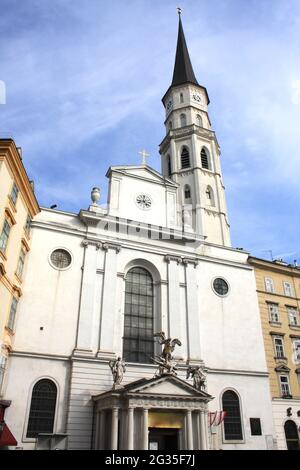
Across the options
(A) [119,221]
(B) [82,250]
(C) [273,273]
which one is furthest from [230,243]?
(B) [82,250]

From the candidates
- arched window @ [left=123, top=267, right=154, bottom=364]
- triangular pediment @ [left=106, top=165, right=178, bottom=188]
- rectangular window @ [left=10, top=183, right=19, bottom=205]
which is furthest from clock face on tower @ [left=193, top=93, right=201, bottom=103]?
rectangular window @ [left=10, top=183, right=19, bottom=205]

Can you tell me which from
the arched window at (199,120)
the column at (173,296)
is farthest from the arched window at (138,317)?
the arched window at (199,120)

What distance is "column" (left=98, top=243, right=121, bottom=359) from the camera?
74.5 feet

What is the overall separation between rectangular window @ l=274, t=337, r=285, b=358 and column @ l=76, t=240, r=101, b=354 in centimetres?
1398

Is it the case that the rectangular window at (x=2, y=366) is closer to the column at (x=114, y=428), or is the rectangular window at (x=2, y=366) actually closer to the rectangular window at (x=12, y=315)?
the rectangular window at (x=12, y=315)

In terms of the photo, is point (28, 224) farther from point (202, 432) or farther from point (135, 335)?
point (202, 432)

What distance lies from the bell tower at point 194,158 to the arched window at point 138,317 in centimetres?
952

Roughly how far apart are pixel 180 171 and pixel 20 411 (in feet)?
90.9

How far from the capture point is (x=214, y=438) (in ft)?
73.9

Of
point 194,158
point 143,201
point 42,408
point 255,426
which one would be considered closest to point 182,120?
point 194,158

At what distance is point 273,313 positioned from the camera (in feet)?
96.6

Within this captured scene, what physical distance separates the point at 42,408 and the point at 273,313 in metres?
18.0

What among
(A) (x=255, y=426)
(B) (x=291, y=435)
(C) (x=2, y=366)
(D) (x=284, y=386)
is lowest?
(B) (x=291, y=435)

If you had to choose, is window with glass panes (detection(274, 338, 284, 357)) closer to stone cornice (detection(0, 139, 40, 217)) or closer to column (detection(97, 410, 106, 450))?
column (detection(97, 410, 106, 450))
